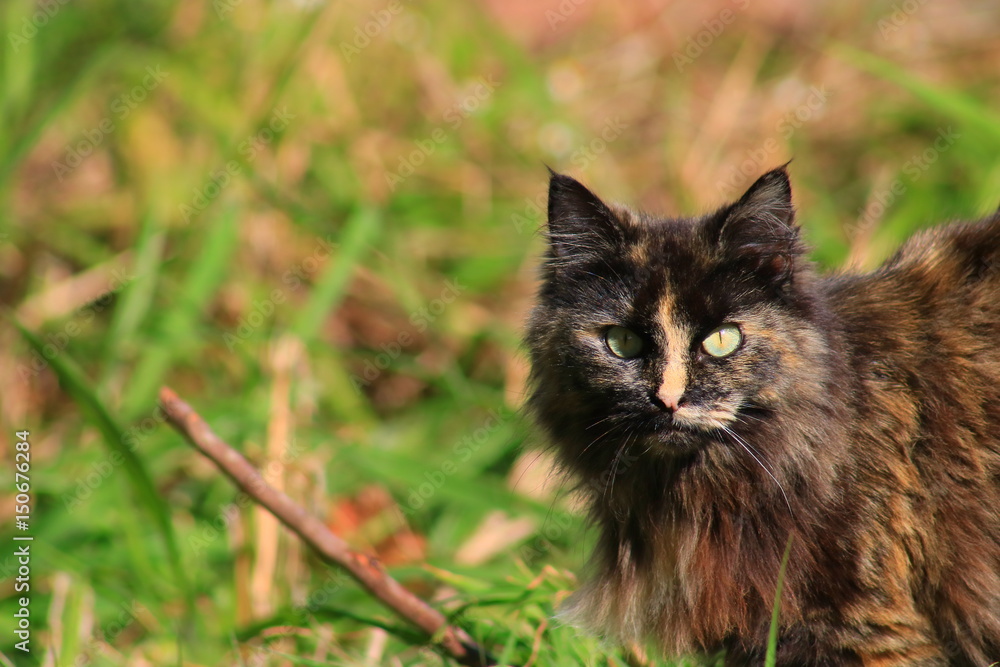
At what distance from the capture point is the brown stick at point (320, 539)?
111 inches

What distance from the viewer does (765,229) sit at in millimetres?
2607

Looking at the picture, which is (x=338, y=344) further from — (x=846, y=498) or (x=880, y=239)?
(x=846, y=498)

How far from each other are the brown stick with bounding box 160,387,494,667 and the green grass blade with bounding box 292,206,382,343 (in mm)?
2255

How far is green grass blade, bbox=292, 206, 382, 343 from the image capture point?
205 inches

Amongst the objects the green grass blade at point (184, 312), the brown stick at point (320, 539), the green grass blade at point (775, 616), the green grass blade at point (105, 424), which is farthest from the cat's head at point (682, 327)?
the green grass blade at point (184, 312)

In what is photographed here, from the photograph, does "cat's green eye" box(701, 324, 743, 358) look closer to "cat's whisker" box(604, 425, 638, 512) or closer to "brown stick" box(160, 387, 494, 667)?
"cat's whisker" box(604, 425, 638, 512)

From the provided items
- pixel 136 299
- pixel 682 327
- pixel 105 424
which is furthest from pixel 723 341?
pixel 136 299

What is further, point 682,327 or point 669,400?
point 682,327

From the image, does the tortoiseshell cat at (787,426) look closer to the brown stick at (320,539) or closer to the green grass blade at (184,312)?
the brown stick at (320,539)

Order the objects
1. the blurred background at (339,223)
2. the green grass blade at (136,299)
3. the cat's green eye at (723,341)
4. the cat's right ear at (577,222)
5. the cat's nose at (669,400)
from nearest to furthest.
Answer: the cat's nose at (669,400)
the cat's green eye at (723,341)
the cat's right ear at (577,222)
the blurred background at (339,223)
the green grass blade at (136,299)

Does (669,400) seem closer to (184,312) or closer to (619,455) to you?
(619,455)

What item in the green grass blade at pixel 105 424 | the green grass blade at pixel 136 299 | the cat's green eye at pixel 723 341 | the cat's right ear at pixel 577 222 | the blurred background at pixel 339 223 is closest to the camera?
the cat's green eye at pixel 723 341

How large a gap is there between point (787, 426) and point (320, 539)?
1.37 m

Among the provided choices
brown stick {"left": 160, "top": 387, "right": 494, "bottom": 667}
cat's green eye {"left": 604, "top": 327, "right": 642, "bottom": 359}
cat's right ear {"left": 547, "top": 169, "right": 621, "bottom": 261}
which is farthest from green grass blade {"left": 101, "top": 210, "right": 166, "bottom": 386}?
cat's green eye {"left": 604, "top": 327, "right": 642, "bottom": 359}
